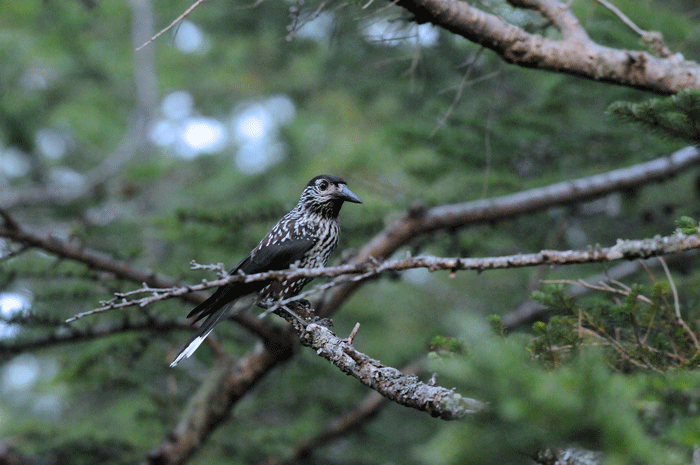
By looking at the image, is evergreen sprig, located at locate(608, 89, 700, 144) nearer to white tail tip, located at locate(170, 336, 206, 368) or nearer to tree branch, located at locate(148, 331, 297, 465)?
white tail tip, located at locate(170, 336, 206, 368)

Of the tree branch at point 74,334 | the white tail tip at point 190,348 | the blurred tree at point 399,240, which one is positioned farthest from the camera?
the tree branch at point 74,334

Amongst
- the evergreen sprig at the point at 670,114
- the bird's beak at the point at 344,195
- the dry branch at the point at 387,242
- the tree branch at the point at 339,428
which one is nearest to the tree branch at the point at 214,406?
the dry branch at the point at 387,242

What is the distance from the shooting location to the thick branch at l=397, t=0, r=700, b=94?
276 cm

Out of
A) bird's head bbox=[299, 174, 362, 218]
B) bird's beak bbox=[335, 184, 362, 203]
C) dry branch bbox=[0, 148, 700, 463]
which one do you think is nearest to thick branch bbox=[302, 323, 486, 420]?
bird's beak bbox=[335, 184, 362, 203]

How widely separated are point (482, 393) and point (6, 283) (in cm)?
368

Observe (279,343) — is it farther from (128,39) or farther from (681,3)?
(128,39)

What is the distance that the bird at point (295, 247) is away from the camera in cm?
318

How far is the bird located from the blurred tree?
54 centimetres

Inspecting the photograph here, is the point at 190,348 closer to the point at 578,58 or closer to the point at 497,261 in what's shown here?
the point at 497,261

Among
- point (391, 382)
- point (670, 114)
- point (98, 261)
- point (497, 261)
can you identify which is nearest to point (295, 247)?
point (98, 261)

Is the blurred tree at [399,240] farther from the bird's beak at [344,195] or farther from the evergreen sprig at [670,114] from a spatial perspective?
the bird's beak at [344,195]

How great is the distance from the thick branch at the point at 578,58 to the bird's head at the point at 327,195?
1260 mm

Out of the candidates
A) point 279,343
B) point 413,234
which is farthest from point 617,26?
point 279,343

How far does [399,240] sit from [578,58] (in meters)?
1.90
